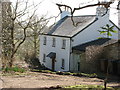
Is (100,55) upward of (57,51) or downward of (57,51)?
downward

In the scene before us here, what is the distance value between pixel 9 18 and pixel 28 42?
22.1 m

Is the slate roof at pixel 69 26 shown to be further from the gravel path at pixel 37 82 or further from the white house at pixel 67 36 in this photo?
the gravel path at pixel 37 82

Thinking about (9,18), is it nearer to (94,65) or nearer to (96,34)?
(94,65)

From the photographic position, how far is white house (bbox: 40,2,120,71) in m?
25.9

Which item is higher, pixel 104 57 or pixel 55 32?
pixel 55 32

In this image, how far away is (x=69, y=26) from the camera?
95.8 feet

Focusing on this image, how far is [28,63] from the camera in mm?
30734

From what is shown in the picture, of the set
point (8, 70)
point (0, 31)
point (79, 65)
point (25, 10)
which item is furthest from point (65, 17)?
point (8, 70)

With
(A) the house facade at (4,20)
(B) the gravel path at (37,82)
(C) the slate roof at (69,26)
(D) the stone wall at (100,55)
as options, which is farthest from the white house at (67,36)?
(B) the gravel path at (37,82)

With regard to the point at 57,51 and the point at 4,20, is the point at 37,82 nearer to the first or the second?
the point at 4,20

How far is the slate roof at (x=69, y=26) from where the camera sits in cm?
2688

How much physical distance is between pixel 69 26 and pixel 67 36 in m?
3.71

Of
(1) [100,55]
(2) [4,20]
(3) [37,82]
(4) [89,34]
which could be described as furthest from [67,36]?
(3) [37,82]

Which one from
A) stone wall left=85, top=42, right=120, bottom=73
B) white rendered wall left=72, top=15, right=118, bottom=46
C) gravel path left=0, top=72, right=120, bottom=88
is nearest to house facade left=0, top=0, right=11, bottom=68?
gravel path left=0, top=72, right=120, bottom=88
